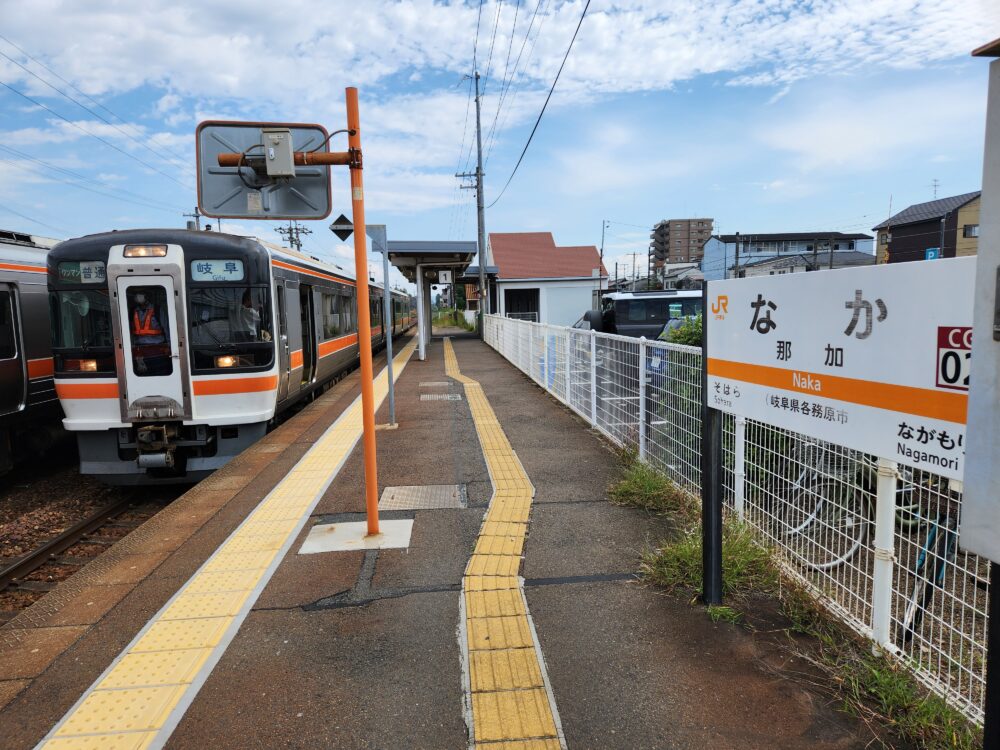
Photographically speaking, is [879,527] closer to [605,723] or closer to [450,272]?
[605,723]

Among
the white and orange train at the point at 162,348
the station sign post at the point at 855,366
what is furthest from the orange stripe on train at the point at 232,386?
the station sign post at the point at 855,366

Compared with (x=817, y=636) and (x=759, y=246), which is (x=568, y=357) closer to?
(x=817, y=636)

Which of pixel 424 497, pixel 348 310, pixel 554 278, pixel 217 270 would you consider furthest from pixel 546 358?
pixel 554 278

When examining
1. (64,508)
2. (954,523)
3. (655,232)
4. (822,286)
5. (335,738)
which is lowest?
(64,508)

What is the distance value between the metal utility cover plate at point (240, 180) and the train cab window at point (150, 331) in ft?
9.14

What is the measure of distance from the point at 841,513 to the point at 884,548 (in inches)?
25.7

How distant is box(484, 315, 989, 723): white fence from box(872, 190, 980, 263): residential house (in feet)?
123

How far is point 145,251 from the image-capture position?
646 centimetres

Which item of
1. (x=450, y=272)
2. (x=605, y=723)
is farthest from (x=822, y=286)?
(x=450, y=272)

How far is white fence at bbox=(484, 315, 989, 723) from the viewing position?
8.61 feet

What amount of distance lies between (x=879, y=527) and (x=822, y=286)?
1.05 meters

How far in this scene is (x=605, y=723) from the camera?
2422 millimetres

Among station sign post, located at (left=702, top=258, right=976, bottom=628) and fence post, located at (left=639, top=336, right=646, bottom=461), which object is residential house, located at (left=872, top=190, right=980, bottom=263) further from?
station sign post, located at (left=702, top=258, right=976, bottom=628)

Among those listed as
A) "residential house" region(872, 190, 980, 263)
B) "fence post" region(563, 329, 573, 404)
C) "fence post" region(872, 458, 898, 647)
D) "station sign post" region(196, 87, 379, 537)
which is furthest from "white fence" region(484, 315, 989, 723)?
"residential house" region(872, 190, 980, 263)
